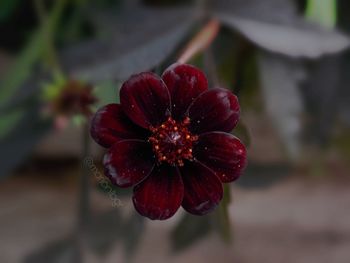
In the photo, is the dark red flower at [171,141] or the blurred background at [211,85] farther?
the blurred background at [211,85]

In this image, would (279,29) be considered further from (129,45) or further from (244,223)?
(244,223)

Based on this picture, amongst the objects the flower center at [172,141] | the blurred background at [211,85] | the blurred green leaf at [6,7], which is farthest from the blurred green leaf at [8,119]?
the flower center at [172,141]

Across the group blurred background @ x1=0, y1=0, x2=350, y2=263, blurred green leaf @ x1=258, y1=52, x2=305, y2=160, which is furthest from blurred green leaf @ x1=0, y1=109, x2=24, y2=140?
blurred green leaf @ x1=258, y1=52, x2=305, y2=160

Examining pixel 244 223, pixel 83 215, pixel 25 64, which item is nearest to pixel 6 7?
pixel 25 64

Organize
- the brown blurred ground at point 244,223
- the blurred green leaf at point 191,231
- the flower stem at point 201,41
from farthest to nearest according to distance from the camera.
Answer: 1. the brown blurred ground at point 244,223
2. the blurred green leaf at point 191,231
3. the flower stem at point 201,41

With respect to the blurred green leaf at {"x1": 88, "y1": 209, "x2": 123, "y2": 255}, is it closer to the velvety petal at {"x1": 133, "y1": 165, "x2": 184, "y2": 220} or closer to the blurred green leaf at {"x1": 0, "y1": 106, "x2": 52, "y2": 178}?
the blurred green leaf at {"x1": 0, "y1": 106, "x2": 52, "y2": 178}

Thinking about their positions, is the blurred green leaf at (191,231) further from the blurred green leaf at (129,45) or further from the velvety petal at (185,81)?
the velvety petal at (185,81)
